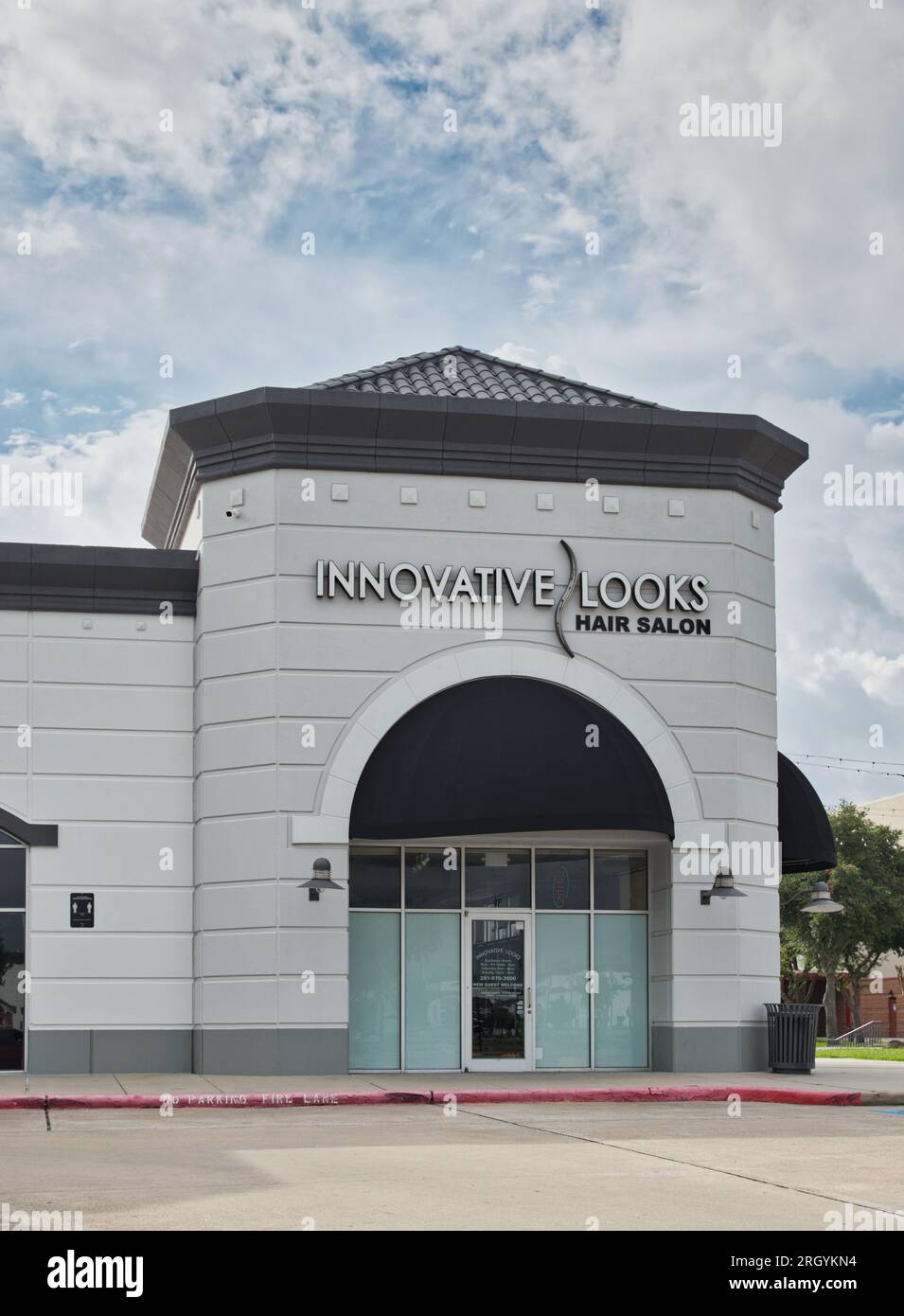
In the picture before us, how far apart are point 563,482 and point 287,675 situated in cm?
490

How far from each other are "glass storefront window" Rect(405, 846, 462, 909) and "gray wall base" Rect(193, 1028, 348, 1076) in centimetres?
228

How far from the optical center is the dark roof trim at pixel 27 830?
2350 cm

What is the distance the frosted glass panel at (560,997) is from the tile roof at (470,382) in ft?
25.2

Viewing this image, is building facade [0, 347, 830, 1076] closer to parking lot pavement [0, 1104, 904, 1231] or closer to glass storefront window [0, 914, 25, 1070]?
glass storefront window [0, 914, 25, 1070]

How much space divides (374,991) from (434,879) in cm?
177

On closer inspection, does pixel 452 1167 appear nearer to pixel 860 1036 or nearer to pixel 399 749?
pixel 399 749

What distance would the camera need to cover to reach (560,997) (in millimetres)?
23797

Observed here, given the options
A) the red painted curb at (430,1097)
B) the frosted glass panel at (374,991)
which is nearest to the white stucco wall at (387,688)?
the frosted glass panel at (374,991)

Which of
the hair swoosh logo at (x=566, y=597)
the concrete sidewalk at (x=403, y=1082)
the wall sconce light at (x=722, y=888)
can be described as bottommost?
the concrete sidewalk at (x=403, y=1082)

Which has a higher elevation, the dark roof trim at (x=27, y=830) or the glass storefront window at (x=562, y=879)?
the dark roof trim at (x=27, y=830)

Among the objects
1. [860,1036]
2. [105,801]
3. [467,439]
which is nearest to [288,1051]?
[105,801]

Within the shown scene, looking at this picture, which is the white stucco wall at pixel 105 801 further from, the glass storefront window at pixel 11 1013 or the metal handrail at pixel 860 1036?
the metal handrail at pixel 860 1036
